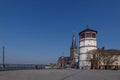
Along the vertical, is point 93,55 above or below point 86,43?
below

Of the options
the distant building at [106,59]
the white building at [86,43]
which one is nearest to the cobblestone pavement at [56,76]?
the distant building at [106,59]

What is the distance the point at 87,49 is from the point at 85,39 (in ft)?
14.6

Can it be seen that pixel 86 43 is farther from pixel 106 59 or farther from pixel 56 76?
pixel 56 76

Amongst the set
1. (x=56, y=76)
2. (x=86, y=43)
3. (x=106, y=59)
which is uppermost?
→ (x=86, y=43)

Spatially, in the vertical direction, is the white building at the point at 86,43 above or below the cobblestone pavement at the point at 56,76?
above

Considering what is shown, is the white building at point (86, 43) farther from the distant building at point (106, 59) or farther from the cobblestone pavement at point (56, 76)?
the cobblestone pavement at point (56, 76)

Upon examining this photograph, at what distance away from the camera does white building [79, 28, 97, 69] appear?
297 ft

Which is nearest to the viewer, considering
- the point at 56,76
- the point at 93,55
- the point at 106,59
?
the point at 56,76

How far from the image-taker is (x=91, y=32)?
300 ft

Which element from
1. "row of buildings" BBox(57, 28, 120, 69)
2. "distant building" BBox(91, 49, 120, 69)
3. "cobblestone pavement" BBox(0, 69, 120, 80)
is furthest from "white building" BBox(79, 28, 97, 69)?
"cobblestone pavement" BBox(0, 69, 120, 80)

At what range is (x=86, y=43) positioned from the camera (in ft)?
298

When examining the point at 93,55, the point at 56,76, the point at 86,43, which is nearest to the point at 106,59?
the point at 93,55

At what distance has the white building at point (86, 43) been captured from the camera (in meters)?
90.6

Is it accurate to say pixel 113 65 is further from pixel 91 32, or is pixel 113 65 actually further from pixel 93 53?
pixel 91 32
